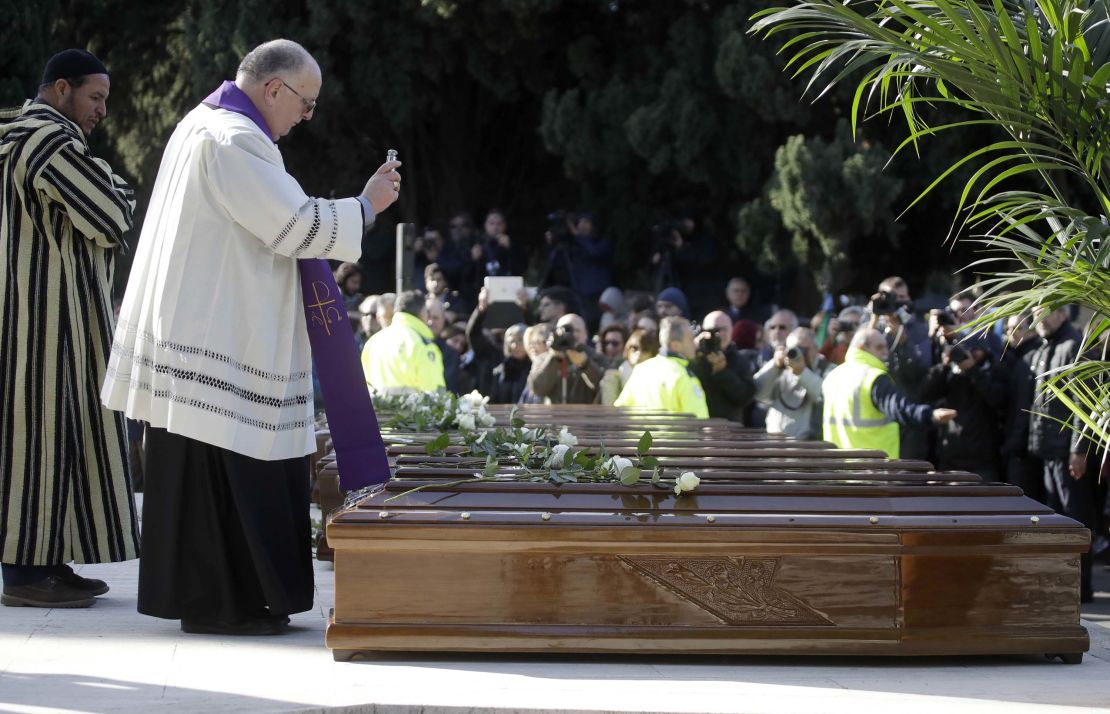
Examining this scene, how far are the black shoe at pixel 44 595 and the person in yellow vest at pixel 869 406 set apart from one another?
4.90 meters

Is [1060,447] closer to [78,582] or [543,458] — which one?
[543,458]

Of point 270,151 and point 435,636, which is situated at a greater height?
point 270,151

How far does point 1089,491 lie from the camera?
8938 millimetres

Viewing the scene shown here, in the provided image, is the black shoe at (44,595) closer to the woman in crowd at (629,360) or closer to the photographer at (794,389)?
the woman in crowd at (629,360)

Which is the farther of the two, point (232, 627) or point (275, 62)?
point (275, 62)

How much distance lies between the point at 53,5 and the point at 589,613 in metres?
14.3

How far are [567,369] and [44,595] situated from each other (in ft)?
18.0

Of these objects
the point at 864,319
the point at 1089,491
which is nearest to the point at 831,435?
the point at 1089,491

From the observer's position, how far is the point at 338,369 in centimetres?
550

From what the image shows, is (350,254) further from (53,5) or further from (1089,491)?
(53,5)

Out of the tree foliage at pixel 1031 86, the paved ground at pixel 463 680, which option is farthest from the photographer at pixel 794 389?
Answer: the tree foliage at pixel 1031 86

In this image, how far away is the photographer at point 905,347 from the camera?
10.0 m

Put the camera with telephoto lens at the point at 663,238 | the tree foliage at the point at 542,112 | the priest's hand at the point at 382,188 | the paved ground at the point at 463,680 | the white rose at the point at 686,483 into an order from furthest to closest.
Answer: the camera with telephoto lens at the point at 663,238 < the tree foliage at the point at 542,112 < the priest's hand at the point at 382,188 < the white rose at the point at 686,483 < the paved ground at the point at 463,680

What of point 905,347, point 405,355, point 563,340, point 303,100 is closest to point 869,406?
point 905,347
